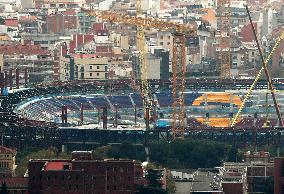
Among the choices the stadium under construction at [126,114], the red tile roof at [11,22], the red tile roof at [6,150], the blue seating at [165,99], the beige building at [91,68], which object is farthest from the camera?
the red tile roof at [11,22]

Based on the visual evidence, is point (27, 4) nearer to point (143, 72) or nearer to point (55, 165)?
point (143, 72)

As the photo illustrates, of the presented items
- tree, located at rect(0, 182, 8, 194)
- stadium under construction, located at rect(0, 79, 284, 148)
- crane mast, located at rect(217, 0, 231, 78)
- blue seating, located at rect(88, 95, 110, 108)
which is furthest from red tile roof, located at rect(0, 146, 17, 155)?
crane mast, located at rect(217, 0, 231, 78)

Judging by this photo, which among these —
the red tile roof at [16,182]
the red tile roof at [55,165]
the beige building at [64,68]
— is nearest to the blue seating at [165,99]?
the beige building at [64,68]

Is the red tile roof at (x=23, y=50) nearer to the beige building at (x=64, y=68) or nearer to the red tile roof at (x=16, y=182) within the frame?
the beige building at (x=64, y=68)

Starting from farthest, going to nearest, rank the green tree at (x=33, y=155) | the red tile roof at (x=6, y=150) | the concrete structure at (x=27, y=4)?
the concrete structure at (x=27, y=4), the red tile roof at (x=6, y=150), the green tree at (x=33, y=155)

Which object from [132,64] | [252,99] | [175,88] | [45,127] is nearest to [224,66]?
[132,64]

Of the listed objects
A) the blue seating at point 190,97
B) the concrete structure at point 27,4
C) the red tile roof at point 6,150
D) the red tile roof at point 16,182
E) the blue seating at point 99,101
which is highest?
the red tile roof at point 16,182

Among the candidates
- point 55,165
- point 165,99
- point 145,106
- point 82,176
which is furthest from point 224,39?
point 82,176

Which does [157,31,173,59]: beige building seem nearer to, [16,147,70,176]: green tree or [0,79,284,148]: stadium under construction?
[0,79,284,148]: stadium under construction
